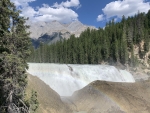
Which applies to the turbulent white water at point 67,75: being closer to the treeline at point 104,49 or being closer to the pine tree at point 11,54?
the pine tree at point 11,54

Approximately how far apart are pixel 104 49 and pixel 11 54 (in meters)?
78.1

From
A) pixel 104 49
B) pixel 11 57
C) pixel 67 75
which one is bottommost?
pixel 67 75

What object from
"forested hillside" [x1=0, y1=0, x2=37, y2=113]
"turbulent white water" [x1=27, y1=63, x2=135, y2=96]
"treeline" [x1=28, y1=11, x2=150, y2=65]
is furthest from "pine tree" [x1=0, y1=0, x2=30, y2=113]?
"treeline" [x1=28, y1=11, x2=150, y2=65]

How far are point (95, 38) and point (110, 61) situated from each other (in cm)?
1874

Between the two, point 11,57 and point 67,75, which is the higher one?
point 11,57

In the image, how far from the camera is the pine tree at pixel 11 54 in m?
11.7

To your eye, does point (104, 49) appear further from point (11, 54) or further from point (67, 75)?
point (11, 54)

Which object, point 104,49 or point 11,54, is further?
point 104,49

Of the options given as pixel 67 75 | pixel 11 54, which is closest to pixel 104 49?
pixel 67 75

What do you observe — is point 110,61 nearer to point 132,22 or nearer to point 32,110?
point 132,22

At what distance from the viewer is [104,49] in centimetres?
8812

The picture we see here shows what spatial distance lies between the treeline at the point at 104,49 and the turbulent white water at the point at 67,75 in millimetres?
36439

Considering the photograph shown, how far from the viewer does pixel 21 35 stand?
1334 cm

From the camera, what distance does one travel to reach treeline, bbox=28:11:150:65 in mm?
86500
